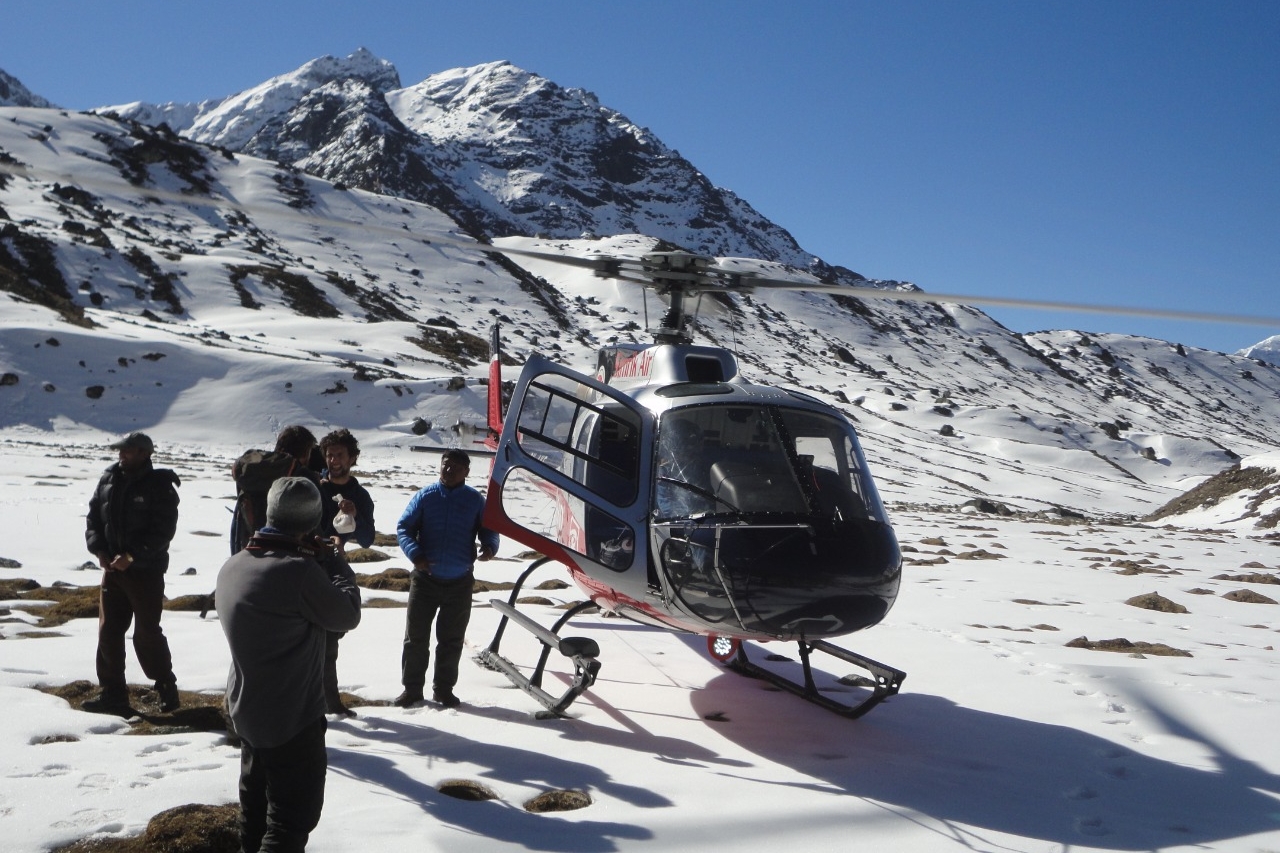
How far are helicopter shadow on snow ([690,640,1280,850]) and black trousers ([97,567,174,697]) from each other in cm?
376

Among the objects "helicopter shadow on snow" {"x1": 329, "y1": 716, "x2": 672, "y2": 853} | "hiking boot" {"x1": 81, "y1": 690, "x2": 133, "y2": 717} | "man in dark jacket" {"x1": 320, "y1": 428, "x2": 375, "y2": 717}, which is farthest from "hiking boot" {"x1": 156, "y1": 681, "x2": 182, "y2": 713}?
"helicopter shadow on snow" {"x1": 329, "y1": 716, "x2": 672, "y2": 853}

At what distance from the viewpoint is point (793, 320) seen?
121188mm

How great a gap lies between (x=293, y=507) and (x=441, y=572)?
9.52 ft

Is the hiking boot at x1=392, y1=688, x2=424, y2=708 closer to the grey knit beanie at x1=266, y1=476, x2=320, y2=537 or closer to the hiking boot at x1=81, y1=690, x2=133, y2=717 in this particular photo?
the hiking boot at x1=81, y1=690, x2=133, y2=717

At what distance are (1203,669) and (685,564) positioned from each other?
A: 221 inches

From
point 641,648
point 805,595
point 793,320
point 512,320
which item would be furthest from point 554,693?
point 793,320

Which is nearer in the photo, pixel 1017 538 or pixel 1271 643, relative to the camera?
pixel 1271 643

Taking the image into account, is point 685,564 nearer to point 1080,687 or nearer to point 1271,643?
point 1080,687

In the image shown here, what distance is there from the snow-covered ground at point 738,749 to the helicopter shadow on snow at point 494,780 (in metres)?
0.02

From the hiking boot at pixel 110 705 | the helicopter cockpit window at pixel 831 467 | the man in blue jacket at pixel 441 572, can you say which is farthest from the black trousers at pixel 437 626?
the helicopter cockpit window at pixel 831 467

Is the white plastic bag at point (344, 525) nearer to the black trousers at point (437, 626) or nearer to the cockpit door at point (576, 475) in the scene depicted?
the black trousers at point (437, 626)

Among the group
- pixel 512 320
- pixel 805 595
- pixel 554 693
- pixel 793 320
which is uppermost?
pixel 793 320

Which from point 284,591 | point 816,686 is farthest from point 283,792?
point 816,686

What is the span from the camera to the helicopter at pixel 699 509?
5199 mm
